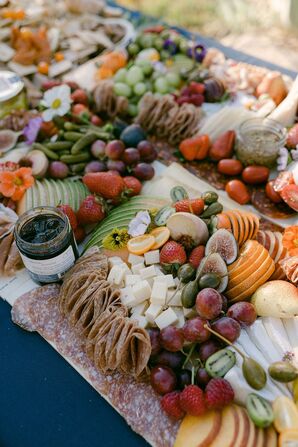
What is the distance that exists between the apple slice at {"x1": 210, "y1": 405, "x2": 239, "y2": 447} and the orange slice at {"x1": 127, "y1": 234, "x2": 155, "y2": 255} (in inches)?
24.6

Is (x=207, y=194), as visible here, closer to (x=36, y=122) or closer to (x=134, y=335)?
(x=134, y=335)

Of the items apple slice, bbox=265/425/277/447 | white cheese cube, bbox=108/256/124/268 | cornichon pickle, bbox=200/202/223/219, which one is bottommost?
apple slice, bbox=265/425/277/447

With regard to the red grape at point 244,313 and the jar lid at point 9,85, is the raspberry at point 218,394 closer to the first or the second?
the red grape at point 244,313

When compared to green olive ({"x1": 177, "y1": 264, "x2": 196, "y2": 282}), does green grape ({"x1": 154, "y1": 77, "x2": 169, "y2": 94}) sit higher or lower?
higher

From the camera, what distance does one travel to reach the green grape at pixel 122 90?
2.56 metres

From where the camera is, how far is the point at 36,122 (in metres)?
2.30

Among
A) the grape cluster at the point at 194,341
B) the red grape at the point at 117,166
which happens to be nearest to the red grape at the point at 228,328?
the grape cluster at the point at 194,341

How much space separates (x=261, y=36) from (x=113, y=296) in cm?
380

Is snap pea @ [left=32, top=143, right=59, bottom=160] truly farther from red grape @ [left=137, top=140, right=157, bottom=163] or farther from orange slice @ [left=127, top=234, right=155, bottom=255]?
orange slice @ [left=127, top=234, right=155, bottom=255]

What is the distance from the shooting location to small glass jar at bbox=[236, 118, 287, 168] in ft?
6.88

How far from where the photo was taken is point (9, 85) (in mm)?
2477

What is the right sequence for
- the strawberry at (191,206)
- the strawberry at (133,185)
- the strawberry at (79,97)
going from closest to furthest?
the strawberry at (191,206), the strawberry at (133,185), the strawberry at (79,97)

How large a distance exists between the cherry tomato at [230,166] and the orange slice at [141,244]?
2.03ft

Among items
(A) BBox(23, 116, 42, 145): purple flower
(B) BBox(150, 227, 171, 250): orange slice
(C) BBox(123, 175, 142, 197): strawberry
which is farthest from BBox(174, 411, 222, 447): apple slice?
(A) BBox(23, 116, 42, 145): purple flower
